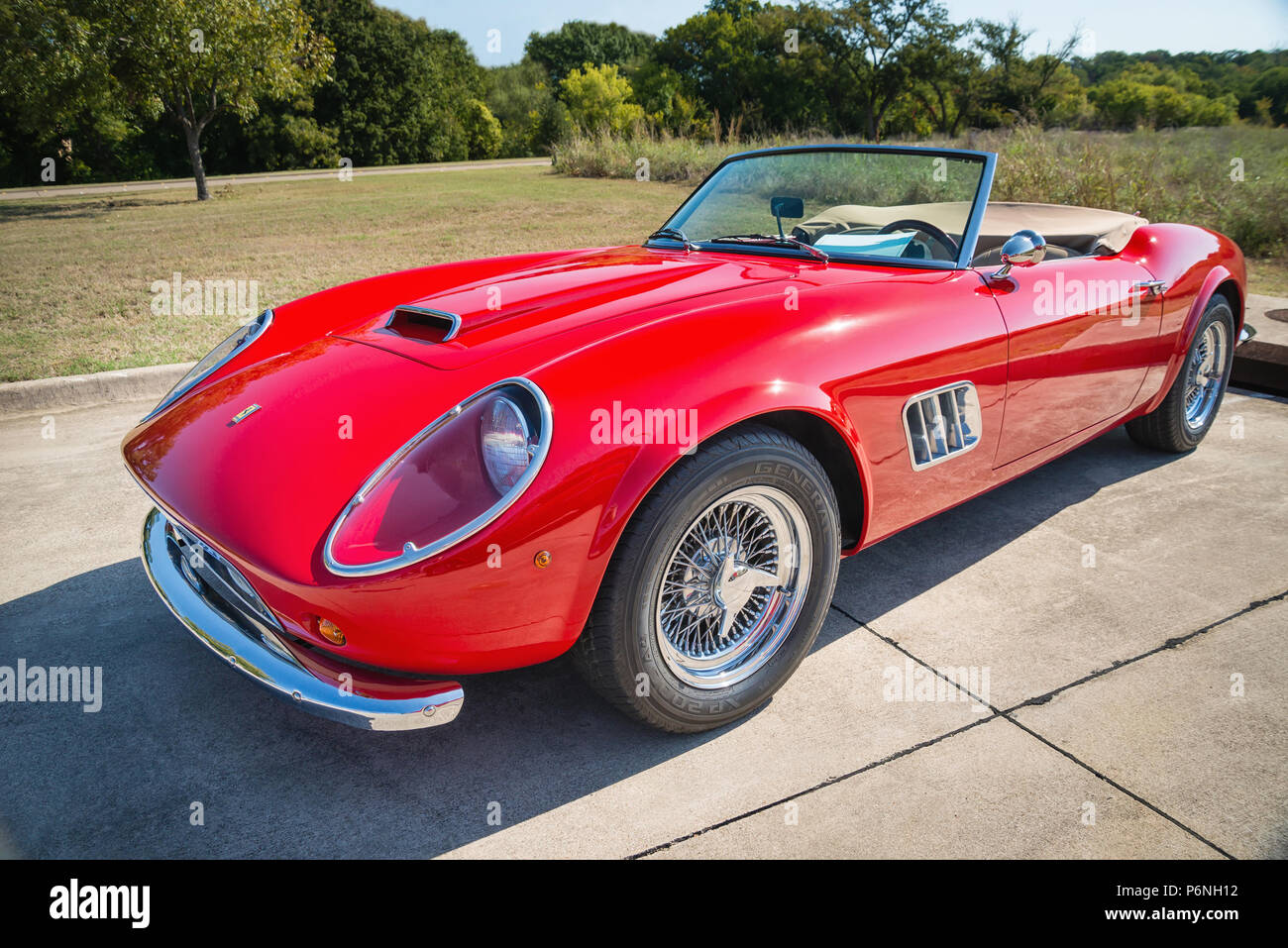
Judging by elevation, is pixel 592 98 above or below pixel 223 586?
above

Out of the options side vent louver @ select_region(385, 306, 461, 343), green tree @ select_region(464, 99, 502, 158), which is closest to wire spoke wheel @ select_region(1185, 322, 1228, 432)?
side vent louver @ select_region(385, 306, 461, 343)

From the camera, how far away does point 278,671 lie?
179 cm

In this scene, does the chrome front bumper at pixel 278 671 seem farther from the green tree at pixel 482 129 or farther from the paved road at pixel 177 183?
the green tree at pixel 482 129

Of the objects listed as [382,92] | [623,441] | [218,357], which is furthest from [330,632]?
[382,92]

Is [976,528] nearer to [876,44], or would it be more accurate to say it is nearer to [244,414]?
[244,414]

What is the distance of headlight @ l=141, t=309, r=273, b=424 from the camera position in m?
2.52

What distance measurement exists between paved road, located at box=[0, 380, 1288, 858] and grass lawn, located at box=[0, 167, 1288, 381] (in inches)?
138

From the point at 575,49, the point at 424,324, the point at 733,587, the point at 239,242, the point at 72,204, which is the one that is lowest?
the point at 733,587

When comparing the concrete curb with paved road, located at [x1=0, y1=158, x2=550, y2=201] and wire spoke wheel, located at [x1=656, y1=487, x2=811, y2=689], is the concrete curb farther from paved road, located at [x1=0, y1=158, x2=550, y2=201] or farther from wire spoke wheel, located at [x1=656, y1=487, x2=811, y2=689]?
paved road, located at [x1=0, y1=158, x2=550, y2=201]

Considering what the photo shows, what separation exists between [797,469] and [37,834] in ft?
6.15

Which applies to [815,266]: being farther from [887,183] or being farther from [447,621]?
[447,621]

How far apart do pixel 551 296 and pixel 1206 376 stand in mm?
3352
